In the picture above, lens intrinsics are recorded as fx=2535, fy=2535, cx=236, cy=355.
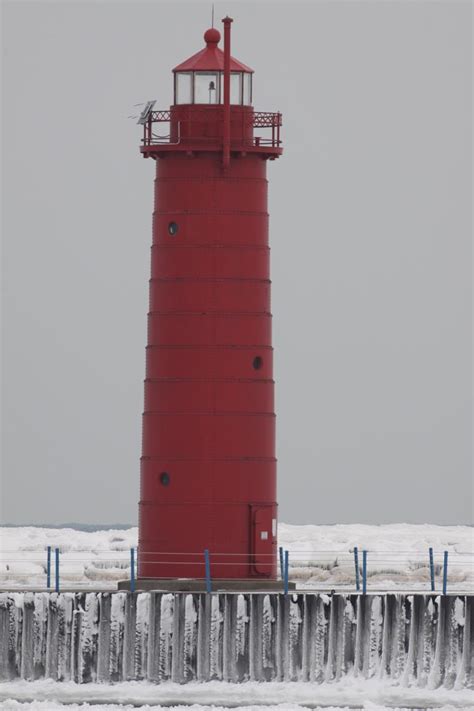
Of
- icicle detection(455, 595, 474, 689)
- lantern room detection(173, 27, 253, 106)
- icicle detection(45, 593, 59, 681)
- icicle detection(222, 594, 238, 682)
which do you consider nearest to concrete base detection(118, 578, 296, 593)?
icicle detection(222, 594, 238, 682)

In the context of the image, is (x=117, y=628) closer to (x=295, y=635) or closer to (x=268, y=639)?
(x=268, y=639)

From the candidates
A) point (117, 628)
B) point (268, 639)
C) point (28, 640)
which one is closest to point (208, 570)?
point (268, 639)

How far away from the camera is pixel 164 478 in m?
43.0

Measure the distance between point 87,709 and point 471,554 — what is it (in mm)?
19269

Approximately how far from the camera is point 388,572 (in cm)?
5331

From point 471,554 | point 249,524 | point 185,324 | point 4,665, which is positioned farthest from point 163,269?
point 471,554

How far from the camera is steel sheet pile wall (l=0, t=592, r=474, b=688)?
4112 centimetres

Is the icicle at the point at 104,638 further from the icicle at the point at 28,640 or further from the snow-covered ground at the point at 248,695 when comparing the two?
the icicle at the point at 28,640

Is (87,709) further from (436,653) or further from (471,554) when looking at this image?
(471,554)

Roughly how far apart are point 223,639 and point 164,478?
3.26 meters

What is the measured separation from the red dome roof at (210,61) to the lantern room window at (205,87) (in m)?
0.09

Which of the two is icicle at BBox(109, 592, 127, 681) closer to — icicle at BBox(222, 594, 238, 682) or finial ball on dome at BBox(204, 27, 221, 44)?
icicle at BBox(222, 594, 238, 682)

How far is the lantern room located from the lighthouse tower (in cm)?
2

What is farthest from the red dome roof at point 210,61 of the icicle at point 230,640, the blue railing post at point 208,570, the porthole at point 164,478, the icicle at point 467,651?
the icicle at point 467,651
